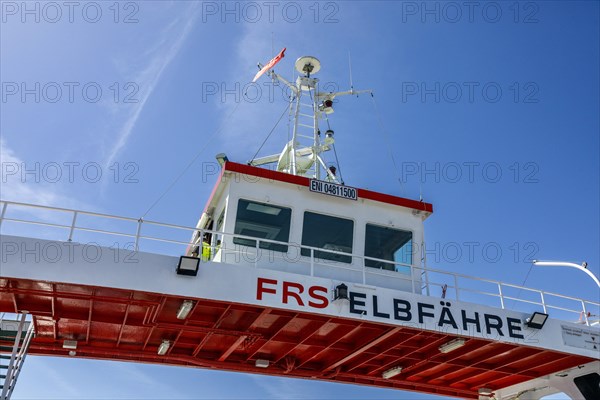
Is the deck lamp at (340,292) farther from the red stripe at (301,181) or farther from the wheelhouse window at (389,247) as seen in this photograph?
the red stripe at (301,181)

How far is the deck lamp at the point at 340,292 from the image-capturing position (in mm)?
11660

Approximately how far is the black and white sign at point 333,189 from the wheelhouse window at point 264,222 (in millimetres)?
878

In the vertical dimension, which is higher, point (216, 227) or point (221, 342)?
point (216, 227)

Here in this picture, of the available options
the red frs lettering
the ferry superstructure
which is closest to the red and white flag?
the ferry superstructure

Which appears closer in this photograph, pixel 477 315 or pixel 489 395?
pixel 477 315

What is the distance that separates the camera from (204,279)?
11070 mm

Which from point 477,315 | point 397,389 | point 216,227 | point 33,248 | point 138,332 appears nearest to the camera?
point 33,248

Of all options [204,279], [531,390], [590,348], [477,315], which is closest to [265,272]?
[204,279]

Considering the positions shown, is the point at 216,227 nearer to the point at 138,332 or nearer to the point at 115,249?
the point at 138,332

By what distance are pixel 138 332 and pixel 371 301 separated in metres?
5.62

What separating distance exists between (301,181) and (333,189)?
0.83 m

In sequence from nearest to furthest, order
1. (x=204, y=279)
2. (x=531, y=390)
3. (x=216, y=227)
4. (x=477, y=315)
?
1. (x=204, y=279)
2. (x=477, y=315)
3. (x=216, y=227)
4. (x=531, y=390)

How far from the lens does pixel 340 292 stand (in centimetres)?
1168

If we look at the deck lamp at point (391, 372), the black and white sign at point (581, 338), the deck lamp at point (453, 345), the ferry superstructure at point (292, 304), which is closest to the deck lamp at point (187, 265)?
the ferry superstructure at point (292, 304)
